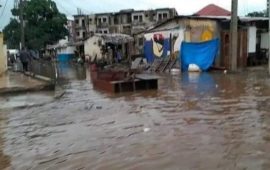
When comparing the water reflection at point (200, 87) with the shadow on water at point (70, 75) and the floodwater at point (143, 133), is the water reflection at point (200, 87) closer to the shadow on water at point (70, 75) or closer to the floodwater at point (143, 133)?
the floodwater at point (143, 133)

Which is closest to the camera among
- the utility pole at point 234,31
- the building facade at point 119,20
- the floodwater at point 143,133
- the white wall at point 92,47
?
the floodwater at point 143,133

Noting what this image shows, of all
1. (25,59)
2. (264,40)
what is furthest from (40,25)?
(264,40)

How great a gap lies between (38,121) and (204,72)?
620 inches

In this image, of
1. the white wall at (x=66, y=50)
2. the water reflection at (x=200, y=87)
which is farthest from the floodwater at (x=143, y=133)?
the white wall at (x=66, y=50)

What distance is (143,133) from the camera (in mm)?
9344

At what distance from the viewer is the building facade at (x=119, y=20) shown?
76938 mm

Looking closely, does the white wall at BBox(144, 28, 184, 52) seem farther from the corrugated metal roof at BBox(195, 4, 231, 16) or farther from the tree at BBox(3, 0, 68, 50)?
the tree at BBox(3, 0, 68, 50)

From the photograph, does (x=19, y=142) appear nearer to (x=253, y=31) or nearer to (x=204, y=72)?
(x=204, y=72)

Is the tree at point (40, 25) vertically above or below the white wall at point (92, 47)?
above

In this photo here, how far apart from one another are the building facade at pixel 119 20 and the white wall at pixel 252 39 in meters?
46.1

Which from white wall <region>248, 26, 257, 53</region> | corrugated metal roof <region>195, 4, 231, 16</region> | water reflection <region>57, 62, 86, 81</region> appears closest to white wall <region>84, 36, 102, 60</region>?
corrugated metal roof <region>195, 4, 231, 16</region>

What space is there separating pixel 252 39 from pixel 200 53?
4778mm

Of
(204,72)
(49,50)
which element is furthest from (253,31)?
(49,50)

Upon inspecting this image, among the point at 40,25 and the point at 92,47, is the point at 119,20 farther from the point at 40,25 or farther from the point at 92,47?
the point at 92,47
